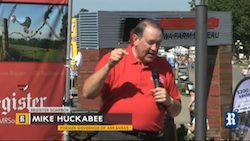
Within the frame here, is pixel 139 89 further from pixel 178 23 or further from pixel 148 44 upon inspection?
pixel 178 23

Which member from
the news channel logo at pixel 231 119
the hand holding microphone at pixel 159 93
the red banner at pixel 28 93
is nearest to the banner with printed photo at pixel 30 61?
the red banner at pixel 28 93

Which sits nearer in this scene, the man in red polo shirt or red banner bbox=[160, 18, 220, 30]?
the man in red polo shirt

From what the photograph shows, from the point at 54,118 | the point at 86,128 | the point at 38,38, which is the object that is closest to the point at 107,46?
the point at 38,38

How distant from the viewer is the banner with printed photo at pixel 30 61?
21.9ft

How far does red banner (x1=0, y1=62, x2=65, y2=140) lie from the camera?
6668 mm

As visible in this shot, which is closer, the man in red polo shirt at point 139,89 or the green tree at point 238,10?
the man in red polo shirt at point 139,89

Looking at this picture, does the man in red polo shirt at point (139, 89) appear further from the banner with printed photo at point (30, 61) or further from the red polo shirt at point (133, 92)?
the banner with printed photo at point (30, 61)

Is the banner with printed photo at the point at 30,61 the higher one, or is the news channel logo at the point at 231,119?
the banner with printed photo at the point at 30,61

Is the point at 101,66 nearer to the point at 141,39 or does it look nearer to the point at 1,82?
the point at 141,39

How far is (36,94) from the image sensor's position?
22.2ft

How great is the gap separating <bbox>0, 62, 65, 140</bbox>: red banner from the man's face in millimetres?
3477

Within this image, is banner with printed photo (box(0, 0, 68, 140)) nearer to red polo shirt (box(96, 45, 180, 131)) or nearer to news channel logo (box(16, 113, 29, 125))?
news channel logo (box(16, 113, 29, 125))

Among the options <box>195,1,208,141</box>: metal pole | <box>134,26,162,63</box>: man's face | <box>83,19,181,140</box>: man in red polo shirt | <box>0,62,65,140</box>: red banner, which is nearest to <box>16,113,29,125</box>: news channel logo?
<box>0,62,65,140</box>: red banner

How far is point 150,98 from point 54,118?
1.68 meters
